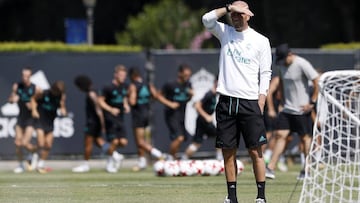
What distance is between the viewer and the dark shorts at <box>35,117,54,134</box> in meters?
21.1

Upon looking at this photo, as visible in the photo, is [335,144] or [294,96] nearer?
[335,144]

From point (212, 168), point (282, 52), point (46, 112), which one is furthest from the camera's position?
point (46, 112)

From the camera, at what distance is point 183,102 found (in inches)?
874

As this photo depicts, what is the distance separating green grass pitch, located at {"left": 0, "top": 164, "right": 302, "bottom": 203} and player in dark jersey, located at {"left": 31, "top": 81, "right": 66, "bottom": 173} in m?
2.01

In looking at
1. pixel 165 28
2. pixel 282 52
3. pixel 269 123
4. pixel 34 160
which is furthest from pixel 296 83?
pixel 165 28

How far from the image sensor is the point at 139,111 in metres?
21.5

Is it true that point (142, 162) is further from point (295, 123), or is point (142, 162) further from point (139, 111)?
point (295, 123)

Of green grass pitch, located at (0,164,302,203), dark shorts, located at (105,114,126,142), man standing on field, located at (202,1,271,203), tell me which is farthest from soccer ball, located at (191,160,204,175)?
man standing on field, located at (202,1,271,203)

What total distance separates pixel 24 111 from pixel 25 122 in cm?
23

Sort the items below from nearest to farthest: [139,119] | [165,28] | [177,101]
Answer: [139,119] → [177,101] → [165,28]

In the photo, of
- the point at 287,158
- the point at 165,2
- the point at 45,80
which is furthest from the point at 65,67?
the point at 165,2

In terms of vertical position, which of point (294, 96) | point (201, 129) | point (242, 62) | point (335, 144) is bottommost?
point (201, 129)

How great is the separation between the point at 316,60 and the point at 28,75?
6.86 m

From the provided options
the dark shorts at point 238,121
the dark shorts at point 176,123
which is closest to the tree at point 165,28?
the dark shorts at point 176,123
